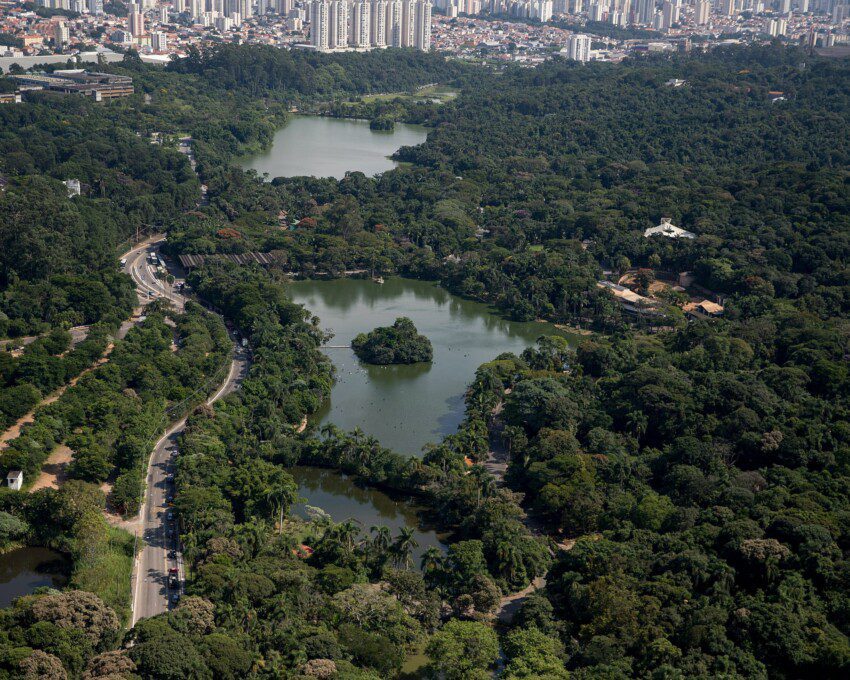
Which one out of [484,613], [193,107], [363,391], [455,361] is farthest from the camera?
[193,107]

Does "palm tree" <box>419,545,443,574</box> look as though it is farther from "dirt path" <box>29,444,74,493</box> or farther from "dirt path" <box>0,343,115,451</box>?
"dirt path" <box>0,343,115,451</box>

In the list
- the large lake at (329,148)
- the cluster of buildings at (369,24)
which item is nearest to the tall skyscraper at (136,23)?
the cluster of buildings at (369,24)

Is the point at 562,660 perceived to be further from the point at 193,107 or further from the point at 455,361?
the point at 193,107

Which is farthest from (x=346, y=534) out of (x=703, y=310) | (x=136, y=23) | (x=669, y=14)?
(x=669, y=14)

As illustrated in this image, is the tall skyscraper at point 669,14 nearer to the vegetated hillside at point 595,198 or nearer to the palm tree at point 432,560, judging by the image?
the vegetated hillside at point 595,198

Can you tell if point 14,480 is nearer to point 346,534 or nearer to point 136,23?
point 346,534

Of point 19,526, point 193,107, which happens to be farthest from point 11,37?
point 19,526

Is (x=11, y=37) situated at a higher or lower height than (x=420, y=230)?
higher
